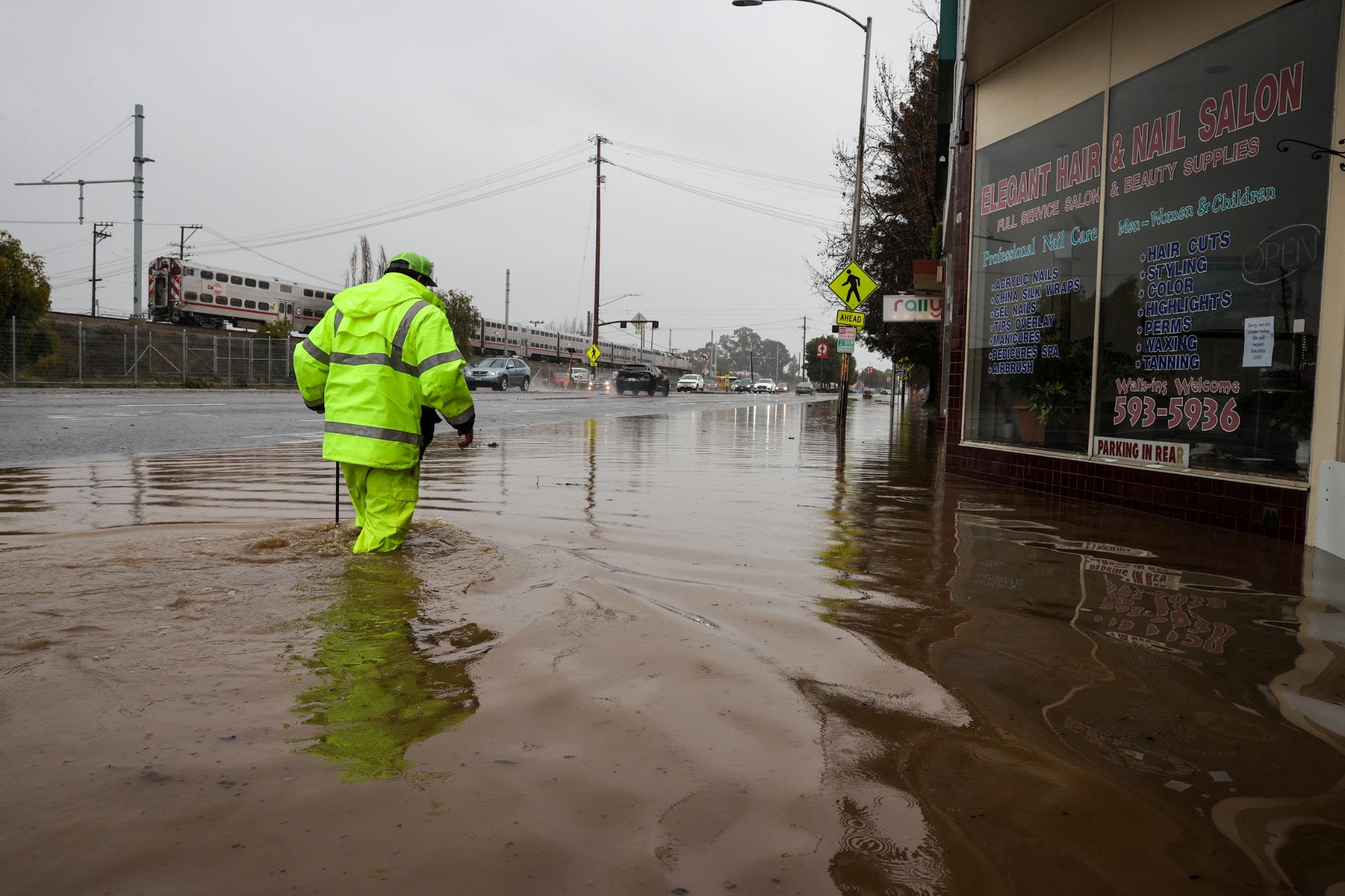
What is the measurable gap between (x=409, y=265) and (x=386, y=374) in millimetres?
697

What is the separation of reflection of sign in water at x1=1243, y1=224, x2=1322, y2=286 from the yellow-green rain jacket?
517cm

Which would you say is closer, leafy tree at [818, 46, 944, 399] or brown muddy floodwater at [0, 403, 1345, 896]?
brown muddy floodwater at [0, 403, 1345, 896]

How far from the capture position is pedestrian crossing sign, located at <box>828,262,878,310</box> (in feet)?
63.7

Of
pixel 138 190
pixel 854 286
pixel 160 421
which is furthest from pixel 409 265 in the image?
pixel 138 190

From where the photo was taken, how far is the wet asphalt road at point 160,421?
11.4 meters

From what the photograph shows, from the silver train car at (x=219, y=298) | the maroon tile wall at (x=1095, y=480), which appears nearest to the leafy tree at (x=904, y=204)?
the maroon tile wall at (x=1095, y=480)

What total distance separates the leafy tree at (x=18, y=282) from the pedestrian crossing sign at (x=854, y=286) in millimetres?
33510

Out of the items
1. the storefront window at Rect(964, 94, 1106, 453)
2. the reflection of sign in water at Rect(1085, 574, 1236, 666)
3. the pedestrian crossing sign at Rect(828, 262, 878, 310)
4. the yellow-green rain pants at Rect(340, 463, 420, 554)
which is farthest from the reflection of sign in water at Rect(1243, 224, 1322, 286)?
the pedestrian crossing sign at Rect(828, 262, 878, 310)

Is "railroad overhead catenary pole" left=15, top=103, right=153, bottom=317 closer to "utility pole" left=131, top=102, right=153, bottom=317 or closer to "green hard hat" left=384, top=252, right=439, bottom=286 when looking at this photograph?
"utility pole" left=131, top=102, right=153, bottom=317

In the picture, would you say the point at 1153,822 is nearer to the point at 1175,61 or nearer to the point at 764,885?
the point at 764,885

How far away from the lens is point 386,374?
4879 mm

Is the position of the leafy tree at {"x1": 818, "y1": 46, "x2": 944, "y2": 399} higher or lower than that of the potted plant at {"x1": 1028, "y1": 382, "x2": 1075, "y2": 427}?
higher

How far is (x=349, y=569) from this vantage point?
464 cm

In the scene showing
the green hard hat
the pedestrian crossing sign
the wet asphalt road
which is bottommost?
the wet asphalt road
